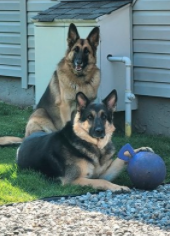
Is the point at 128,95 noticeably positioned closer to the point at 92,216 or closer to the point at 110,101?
the point at 110,101

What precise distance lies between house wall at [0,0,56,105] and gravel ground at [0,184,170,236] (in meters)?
6.51

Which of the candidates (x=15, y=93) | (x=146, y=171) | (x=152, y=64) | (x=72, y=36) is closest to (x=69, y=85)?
(x=72, y=36)

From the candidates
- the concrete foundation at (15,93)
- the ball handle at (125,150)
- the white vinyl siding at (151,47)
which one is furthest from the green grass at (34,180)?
the concrete foundation at (15,93)

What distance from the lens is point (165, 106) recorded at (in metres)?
9.92

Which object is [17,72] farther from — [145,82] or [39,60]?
[145,82]

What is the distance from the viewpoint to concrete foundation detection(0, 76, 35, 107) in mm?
12797

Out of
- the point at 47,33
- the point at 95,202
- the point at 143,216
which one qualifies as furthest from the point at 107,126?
the point at 47,33

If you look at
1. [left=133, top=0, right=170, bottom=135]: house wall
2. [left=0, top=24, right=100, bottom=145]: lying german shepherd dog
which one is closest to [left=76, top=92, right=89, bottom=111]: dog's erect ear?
[left=0, top=24, right=100, bottom=145]: lying german shepherd dog

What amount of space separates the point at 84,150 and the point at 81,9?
393 centimetres

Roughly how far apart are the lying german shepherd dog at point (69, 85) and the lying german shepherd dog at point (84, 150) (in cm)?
210

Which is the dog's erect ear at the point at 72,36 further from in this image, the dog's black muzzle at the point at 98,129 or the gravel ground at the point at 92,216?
the gravel ground at the point at 92,216

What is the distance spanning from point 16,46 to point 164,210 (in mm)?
7755

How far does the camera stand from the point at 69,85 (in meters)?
9.32

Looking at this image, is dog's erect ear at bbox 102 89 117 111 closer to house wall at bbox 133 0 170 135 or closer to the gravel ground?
the gravel ground
